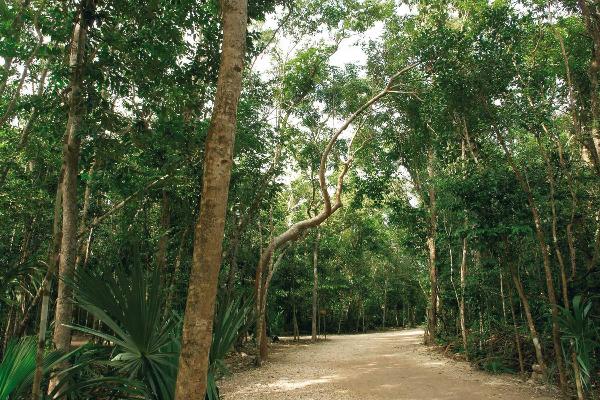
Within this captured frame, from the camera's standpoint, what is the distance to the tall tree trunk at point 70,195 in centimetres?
419

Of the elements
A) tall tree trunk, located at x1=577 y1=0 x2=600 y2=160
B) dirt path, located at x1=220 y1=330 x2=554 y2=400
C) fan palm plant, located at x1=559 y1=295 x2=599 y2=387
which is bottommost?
dirt path, located at x1=220 y1=330 x2=554 y2=400

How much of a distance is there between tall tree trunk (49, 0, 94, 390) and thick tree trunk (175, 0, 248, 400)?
1.91 m

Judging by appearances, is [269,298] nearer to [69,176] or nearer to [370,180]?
[370,180]

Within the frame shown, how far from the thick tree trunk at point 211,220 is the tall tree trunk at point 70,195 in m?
1.91

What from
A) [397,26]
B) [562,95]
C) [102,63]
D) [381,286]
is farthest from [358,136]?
[381,286]

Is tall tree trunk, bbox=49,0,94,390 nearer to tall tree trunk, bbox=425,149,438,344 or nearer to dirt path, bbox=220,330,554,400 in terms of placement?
dirt path, bbox=220,330,554,400

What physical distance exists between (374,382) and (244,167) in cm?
597

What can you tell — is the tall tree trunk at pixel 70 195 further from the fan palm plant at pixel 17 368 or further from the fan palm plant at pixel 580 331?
the fan palm plant at pixel 580 331

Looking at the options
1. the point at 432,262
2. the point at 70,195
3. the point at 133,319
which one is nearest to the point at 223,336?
the point at 133,319

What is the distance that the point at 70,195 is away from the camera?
179 inches

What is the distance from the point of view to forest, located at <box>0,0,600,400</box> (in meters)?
3.13

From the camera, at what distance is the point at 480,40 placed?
744 cm

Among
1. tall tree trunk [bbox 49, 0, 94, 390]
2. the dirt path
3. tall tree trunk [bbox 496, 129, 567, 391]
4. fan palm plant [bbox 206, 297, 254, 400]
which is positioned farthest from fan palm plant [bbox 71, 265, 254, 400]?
tall tree trunk [bbox 496, 129, 567, 391]

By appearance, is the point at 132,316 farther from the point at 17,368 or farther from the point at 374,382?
the point at 374,382
